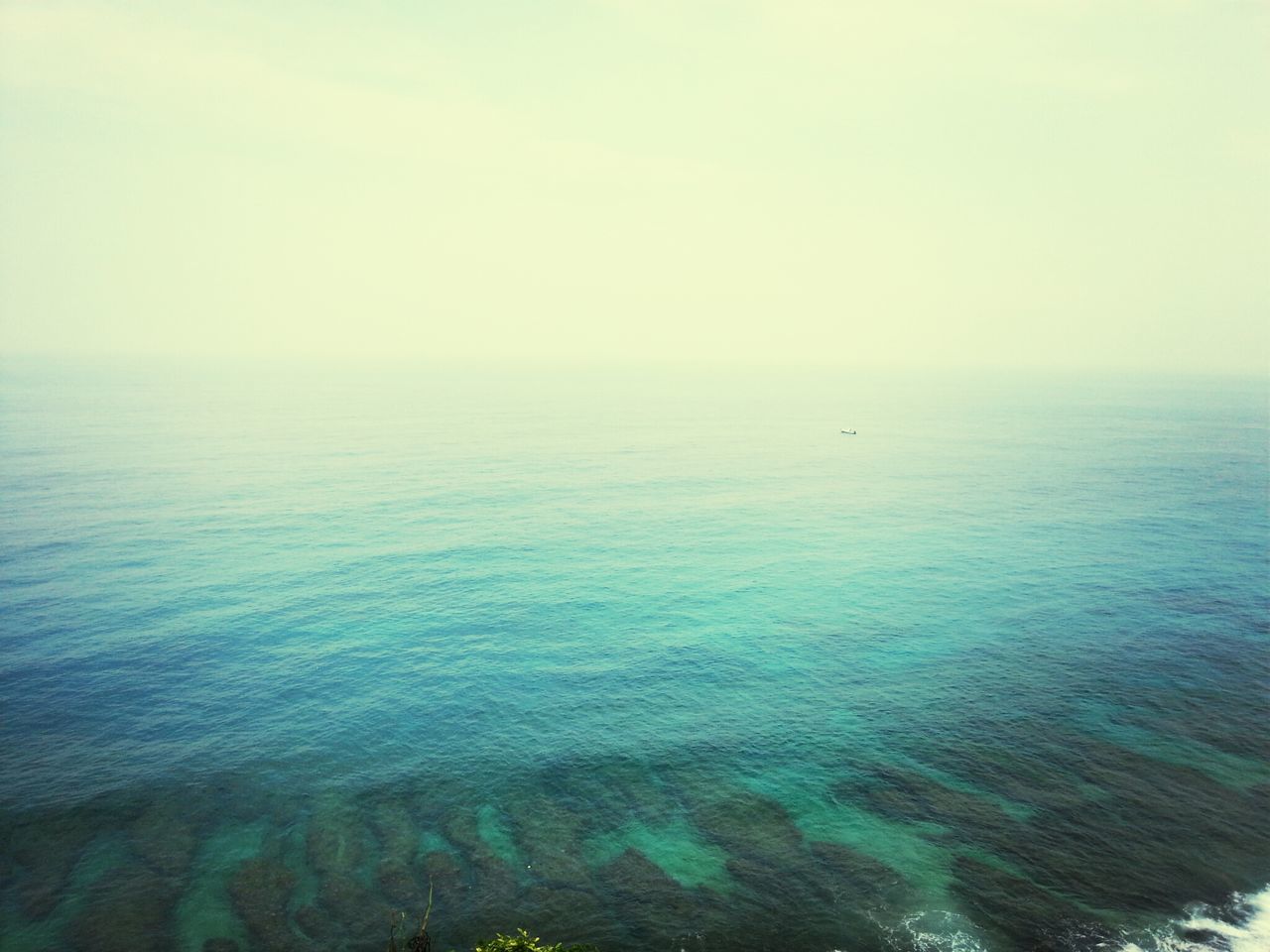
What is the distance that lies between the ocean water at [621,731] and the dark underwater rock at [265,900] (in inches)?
9.5

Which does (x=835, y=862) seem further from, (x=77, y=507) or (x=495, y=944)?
(x=77, y=507)

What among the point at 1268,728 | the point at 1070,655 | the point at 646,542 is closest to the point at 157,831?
the point at 646,542

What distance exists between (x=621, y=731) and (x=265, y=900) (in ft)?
98.8

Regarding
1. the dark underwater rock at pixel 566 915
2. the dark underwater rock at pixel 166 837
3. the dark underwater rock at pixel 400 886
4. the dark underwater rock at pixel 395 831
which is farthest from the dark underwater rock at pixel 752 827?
the dark underwater rock at pixel 166 837

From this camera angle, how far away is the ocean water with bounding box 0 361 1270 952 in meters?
44.2

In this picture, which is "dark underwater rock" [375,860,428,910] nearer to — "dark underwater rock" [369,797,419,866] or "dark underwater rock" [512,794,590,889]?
"dark underwater rock" [369,797,419,866]

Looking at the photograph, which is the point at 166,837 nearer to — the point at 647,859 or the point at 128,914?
the point at 128,914

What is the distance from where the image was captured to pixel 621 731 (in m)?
63.8

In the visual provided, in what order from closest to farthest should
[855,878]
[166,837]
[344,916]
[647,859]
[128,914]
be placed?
1. [128,914]
2. [344,916]
3. [855,878]
4. [647,859]
5. [166,837]

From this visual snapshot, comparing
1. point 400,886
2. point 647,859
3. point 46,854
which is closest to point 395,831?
point 400,886

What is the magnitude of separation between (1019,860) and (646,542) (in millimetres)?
74606

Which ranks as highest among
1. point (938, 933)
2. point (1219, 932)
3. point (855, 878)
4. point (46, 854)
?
point (1219, 932)

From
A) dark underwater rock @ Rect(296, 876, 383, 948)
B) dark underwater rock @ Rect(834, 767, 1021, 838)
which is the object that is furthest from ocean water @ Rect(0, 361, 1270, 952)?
dark underwater rock @ Rect(834, 767, 1021, 838)

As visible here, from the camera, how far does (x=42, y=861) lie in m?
46.4
